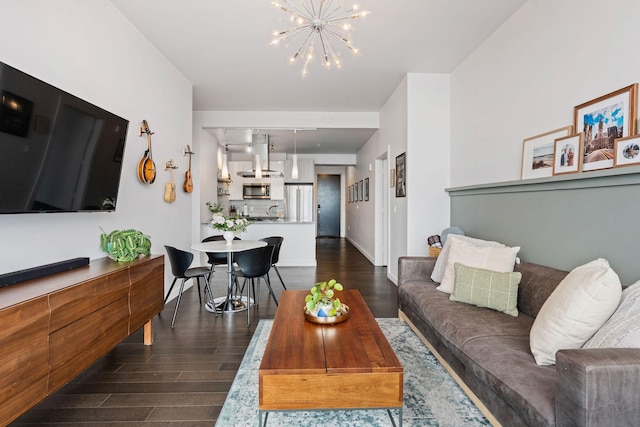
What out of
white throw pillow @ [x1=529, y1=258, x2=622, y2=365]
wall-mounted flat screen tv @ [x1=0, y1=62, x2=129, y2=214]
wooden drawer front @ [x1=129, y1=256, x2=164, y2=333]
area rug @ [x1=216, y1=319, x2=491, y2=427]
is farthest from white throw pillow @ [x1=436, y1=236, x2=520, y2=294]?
wall-mounted flat screen tv @ [x1=0, y1=62, x2=129, y2=214]

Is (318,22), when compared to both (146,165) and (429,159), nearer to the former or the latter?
(146,165)

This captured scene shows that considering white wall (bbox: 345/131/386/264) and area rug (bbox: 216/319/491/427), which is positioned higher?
white wall (bbox: 345/131/386/264)

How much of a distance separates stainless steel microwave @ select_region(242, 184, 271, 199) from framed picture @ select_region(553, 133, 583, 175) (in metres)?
7.18

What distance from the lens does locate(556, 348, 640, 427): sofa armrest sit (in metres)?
1.06

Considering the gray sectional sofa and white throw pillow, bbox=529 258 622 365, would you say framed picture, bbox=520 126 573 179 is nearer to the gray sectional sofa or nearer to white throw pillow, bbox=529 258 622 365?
the gray sectional sofa

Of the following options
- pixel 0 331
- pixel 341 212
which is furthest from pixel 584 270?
pixel 341 212

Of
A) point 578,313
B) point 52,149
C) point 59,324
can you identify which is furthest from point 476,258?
point 52,149

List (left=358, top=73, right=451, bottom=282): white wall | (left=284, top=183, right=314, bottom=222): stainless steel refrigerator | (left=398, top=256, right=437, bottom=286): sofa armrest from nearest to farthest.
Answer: (left=398, top=256, right=437, bottom=286): sofa armrest, (left=358, top=73, right=451, bottom=282): white wall, (left=284, top=183, right=314, bottom=222): stainless steel refrigerator

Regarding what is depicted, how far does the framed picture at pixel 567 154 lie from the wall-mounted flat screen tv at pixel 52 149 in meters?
3.33

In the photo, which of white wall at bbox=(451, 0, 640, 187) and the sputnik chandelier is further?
the sputnik chandelier

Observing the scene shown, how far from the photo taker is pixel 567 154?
7.63ft

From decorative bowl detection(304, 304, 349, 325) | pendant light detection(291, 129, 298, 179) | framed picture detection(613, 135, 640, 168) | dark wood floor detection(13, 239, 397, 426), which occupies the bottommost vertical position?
dark wood floor detection(13, 239, 397, 426)

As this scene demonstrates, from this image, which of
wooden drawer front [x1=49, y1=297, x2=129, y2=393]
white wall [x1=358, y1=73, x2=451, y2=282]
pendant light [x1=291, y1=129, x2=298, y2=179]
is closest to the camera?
wooden drawer front [x1=49, y1=297, x2=129, y2=393]

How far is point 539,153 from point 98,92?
3649 millimetres
